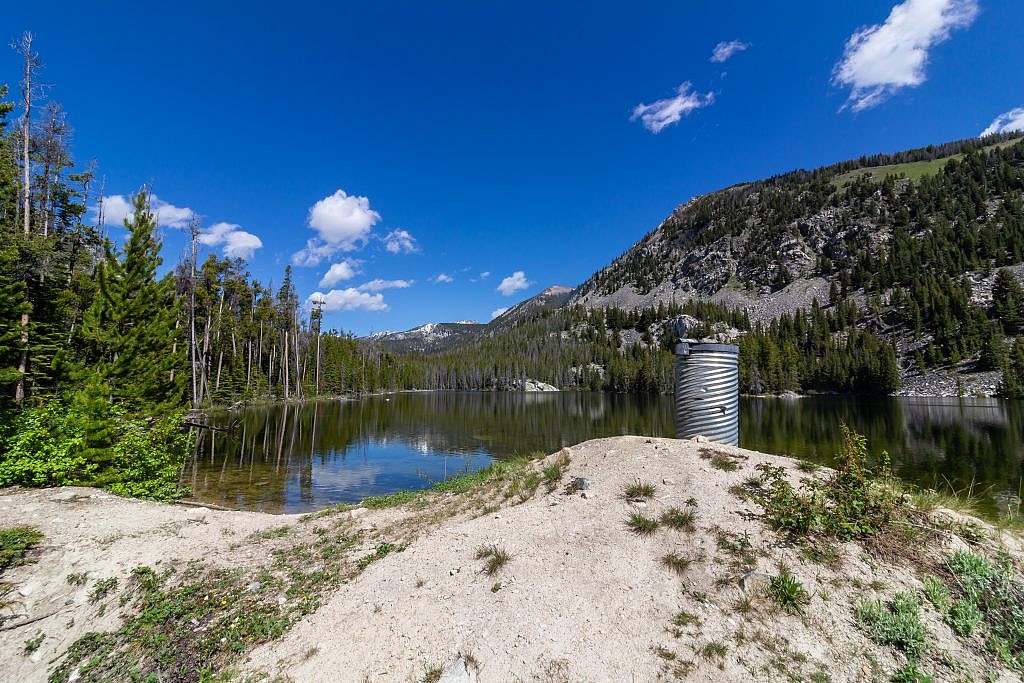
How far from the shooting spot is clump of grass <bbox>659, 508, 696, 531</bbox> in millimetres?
6661

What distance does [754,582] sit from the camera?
210 inches

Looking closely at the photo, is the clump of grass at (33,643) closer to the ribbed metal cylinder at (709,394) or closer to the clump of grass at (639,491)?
the clump of grass at (639,491)

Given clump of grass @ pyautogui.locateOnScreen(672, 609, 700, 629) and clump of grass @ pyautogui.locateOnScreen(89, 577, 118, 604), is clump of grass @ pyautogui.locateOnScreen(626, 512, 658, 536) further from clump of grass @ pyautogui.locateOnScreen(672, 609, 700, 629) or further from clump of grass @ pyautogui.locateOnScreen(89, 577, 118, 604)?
clump of grass @ pyautogui.locateOnScreen(89, 577, 118, 604)

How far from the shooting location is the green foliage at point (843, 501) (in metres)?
5.98

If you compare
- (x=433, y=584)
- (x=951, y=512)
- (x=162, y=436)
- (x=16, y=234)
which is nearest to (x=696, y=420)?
(x=951, y=512)

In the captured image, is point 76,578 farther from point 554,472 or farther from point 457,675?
point 554,472

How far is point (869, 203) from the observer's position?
598 ft

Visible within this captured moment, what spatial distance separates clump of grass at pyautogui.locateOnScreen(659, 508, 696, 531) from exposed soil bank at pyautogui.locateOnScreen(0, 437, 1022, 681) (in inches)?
3.3

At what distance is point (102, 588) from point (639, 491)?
976 cm

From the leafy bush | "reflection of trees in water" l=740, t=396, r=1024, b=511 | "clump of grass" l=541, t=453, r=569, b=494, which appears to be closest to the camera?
"clump of grass" l=541, t=453, r=569, b=494

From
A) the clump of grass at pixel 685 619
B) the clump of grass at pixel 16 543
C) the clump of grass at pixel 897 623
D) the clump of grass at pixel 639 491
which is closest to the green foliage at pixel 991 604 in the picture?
the clump of grass at pixel 897 623

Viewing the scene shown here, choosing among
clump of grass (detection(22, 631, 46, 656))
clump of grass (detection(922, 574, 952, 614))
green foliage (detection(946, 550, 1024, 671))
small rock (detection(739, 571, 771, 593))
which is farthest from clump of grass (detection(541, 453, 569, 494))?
clump of grass (detection(22, 631, 46, 656))

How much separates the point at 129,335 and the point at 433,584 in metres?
17.4

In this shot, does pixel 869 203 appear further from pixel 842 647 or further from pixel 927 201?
pixel 842 647
